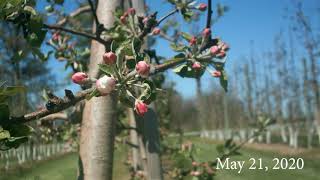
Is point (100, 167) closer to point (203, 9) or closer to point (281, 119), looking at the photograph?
point (203, 9)

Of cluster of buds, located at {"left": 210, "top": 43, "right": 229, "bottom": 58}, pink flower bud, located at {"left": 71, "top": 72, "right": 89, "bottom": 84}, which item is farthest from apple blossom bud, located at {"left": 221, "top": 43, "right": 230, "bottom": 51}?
pink flower bud, located at {"left": 71, "top": 72, "right": 89, "bottom": 84}

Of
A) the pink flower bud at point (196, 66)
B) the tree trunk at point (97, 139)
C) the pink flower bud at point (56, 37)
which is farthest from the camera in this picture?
the pink flower bud at point (56, 37)

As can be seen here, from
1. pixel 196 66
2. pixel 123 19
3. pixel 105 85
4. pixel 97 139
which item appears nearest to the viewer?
pixel 105 85

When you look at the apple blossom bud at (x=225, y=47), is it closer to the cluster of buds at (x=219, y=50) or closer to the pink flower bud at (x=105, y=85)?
the cluster of buds at (x=219, y=50)

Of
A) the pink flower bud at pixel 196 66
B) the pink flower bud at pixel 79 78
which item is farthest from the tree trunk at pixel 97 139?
the pink flower bud at pixel 79 78

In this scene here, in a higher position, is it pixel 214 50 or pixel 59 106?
pixel 214 50

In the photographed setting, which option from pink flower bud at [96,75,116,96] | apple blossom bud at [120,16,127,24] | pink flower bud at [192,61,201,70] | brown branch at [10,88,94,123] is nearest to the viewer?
pink flower bud at [96,75,116,96]

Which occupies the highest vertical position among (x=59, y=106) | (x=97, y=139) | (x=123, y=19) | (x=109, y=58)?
(x=123, y=19)

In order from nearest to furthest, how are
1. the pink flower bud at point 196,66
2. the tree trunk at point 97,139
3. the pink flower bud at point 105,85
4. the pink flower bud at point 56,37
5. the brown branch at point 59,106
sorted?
1. the pink flower bud at point 105,85
2. the brown branch at point 59,106
3. the pink flower bud at point 196,66
4. the tree trunk at point 97,139
5. the pink flower bud at point 56,37

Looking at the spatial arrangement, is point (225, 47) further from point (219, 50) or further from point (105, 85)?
point (105, 85)

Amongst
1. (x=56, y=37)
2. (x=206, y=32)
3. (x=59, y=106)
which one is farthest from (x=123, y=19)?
(x=59, y=106)

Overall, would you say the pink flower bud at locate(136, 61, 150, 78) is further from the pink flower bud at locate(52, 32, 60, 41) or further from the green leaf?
the pink flower bud at locate(52, 32, 60, 41)
